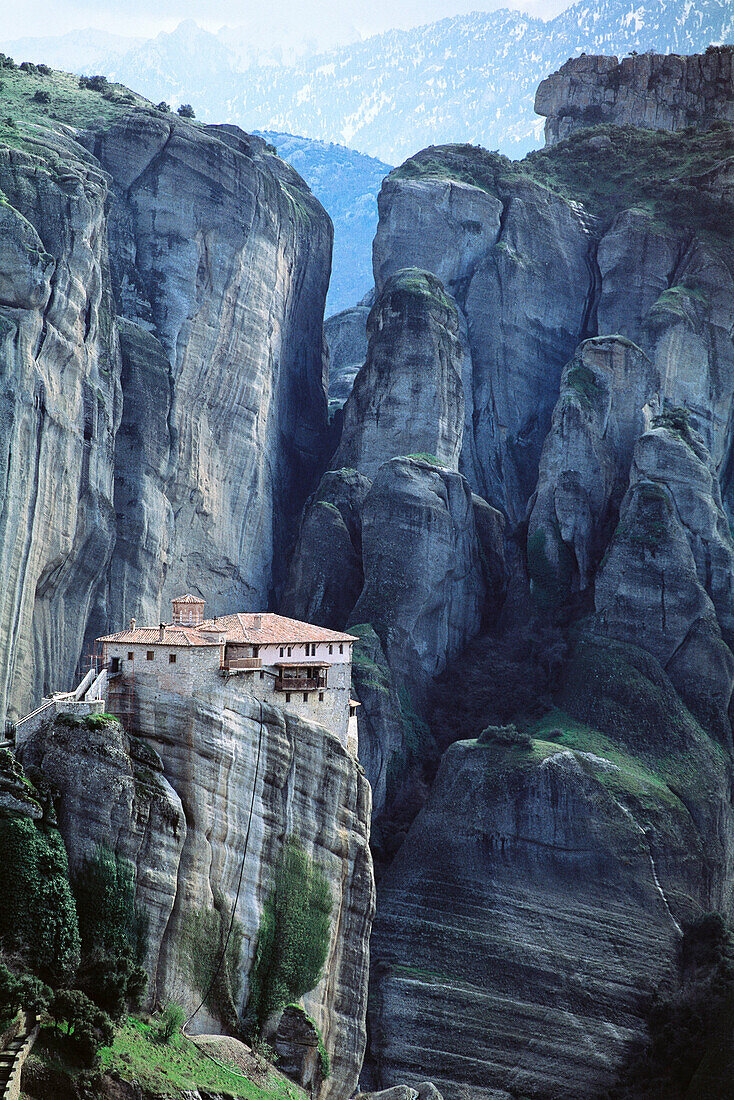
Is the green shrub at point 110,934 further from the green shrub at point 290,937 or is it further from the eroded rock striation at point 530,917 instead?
the eroded rock striation at point 530,917

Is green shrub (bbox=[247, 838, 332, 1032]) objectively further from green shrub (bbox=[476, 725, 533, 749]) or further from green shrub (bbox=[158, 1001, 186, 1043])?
green shrub (bbox=[476, 725, 533, 749])

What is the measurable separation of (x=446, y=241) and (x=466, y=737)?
40.8 meters

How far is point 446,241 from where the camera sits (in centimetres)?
11525

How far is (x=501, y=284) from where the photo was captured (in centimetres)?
11462

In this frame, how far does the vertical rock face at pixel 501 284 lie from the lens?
369 feet

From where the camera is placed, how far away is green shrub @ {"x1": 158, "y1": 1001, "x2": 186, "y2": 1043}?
5059 cm

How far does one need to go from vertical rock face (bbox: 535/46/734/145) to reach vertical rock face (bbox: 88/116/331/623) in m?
46.5

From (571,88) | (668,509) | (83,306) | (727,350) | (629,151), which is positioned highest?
(571,88)

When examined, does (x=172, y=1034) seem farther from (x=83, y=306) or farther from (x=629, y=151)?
(x=629, y=151)

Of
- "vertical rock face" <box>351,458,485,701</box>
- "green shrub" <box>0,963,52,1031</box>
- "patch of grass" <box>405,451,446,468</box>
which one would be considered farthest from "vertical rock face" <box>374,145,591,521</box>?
"green shrub" <box>0,963,52,1031</box>

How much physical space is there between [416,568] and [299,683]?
31.2m

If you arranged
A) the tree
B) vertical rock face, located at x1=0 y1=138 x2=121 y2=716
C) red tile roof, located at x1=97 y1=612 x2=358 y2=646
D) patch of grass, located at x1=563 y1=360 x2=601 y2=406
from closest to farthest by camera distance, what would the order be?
1. the tree
2. red tile roof, located at x1=97 y1=612 x2=358 y2=646
3. vertical rock face, located at x1=0 y1=138 x2=121 y2=716
4. patch of grass, located at x1=563 y1=360 x2=601 y2=406

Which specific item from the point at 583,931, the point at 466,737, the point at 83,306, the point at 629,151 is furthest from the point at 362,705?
the point at 629,151

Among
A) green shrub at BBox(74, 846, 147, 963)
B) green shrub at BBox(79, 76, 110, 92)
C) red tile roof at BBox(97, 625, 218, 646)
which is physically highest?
green shrub at BBox(79, 76, 110, 92)
